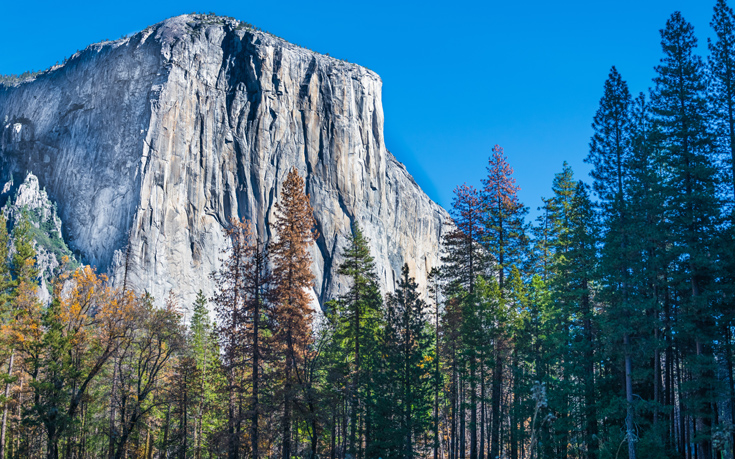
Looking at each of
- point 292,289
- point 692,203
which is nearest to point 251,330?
point 292,289

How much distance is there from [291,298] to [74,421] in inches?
467

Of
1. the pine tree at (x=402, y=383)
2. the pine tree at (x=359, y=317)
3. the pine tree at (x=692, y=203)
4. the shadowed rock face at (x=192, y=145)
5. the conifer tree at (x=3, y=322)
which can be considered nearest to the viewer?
the pine tree at (x=692, y=203)

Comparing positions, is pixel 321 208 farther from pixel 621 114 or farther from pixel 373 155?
pixel 621 114

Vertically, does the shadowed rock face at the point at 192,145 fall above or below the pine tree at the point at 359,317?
above

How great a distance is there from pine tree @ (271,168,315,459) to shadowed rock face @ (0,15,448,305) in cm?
5656

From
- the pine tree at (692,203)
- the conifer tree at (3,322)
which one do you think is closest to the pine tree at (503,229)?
the pine tree at (692,203)

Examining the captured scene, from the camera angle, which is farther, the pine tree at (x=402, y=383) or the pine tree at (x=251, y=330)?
the pine tree at (x=402, y=383)

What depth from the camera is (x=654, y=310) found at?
20.9 metres

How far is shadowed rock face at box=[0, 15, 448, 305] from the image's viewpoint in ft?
265

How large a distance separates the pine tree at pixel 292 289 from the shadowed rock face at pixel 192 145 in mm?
56562

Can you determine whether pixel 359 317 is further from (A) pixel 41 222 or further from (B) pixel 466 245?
(A) pixel 41 222

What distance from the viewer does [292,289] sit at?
2384 centimetres

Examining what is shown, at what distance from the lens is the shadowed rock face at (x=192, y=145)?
80.9 metres

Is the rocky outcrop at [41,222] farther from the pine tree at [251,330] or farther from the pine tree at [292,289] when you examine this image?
the pine tree at [292,289]
